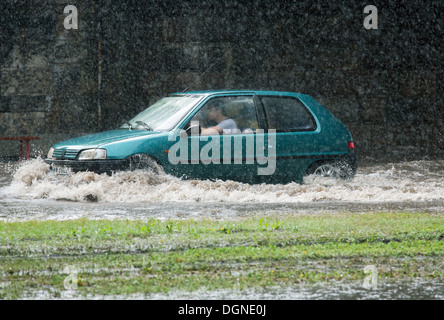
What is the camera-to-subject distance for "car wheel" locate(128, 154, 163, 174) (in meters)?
10.8

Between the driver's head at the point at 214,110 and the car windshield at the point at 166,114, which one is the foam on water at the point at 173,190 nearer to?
the car windshield at the point at 166,114

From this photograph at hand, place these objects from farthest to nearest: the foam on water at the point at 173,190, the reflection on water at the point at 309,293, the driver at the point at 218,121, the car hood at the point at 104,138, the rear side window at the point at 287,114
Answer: the rear side window at the point at 287,114, the driver at the point at 218,121, the car hood at the point at 104,138, the foam on water at the point at 173,190, the reflection on water at the point at 309,293

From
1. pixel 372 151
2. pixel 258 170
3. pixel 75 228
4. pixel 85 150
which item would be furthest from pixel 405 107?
pixel 75 228

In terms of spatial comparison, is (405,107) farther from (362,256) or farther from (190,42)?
(362,256)

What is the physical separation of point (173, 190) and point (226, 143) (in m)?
0.97

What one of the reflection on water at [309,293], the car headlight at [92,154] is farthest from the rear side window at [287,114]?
the reflection on water at [309,293]

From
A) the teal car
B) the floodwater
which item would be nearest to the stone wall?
the floodwater

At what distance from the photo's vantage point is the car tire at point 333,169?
11.6 metres

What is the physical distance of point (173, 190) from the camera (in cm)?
1087

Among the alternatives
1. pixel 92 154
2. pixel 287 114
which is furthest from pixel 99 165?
pixel 287 114

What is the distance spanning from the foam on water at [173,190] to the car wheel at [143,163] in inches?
2.6

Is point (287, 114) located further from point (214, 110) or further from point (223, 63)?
point (223, 63)

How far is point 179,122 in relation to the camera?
36.3 ft

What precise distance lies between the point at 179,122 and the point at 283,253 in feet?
15.2
